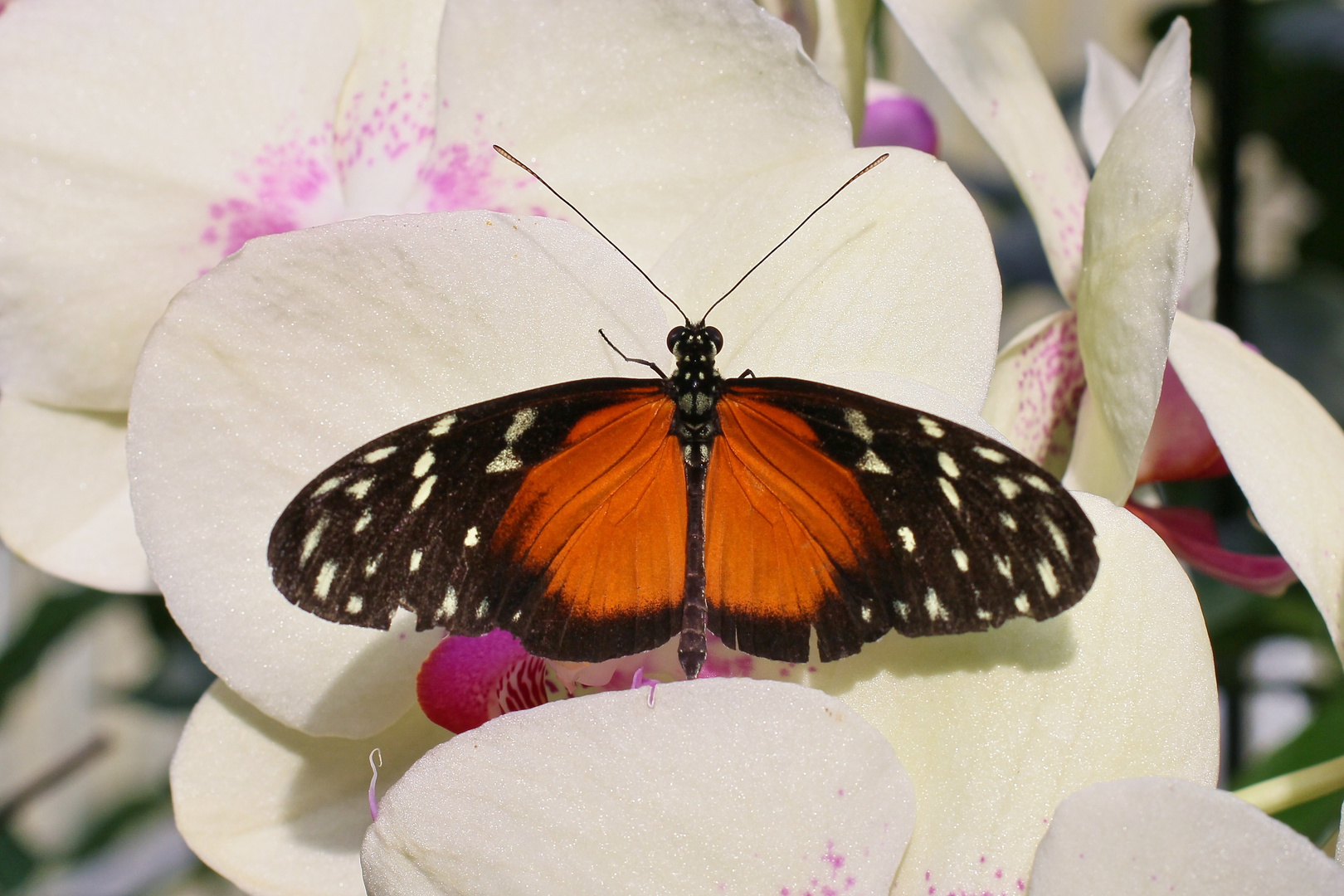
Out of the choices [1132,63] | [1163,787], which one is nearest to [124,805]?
[1163,787]

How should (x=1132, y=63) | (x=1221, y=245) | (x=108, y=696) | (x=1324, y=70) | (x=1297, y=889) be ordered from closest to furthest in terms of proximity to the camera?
(x=1297, y=889), (x=1221, y=245), (x=1324, y=70), (x=108, y=696), (x=1132, y=63)

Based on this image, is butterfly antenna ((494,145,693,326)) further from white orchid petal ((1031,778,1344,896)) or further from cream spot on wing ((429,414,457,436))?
white orchid petal ((1031,778,1344,896))

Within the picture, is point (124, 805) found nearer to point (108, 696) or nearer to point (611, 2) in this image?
point (108, 696)

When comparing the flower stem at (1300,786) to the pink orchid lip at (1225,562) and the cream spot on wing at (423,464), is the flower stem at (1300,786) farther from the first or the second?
the cream spot on wing at (423,464)

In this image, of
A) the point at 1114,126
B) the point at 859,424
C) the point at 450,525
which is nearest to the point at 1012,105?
the point at 1114,126

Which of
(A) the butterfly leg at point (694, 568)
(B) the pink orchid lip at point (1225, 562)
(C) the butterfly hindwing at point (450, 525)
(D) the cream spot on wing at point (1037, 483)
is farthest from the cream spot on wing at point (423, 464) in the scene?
(B) the pink orchid lip at point (1225, 562)

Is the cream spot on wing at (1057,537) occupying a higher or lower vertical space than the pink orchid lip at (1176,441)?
higher
